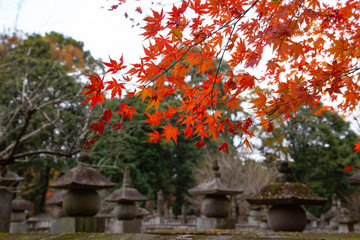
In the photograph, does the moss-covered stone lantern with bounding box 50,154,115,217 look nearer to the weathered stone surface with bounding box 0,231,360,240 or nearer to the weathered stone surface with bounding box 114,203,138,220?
the weathered stone surface with bounding box 114,203,138,220

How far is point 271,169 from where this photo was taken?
2130cm

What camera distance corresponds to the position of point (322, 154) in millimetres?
26500

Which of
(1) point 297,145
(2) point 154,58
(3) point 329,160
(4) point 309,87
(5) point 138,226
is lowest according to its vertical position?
(5) point 138,226

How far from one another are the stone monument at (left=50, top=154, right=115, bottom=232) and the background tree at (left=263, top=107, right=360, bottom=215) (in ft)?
64.2

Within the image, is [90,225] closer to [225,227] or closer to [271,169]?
[225,227]

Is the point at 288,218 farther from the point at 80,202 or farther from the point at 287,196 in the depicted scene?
the point at 80,202

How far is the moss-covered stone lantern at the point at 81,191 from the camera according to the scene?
646 cm

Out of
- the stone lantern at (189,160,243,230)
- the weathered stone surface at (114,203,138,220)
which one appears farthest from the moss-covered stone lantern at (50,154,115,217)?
the weathered stone surface at (114,203,138,220)

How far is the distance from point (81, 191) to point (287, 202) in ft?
14.5

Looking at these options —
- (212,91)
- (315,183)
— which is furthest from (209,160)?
(212,91)

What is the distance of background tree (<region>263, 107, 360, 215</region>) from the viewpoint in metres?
25.3

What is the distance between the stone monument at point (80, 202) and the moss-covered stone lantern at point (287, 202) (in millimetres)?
3452

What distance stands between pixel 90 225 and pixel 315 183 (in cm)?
2356

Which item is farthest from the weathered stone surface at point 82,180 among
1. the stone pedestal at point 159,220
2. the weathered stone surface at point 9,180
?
the stone pedestal at point 159,220
